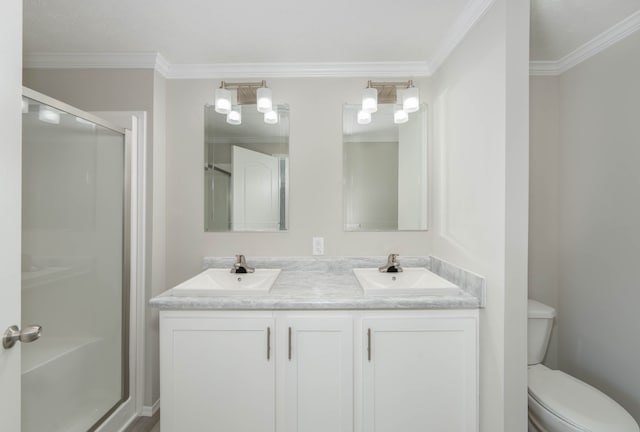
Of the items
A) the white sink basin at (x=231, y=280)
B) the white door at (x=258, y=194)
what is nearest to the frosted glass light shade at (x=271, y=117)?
the white door at (x=258, y=194)

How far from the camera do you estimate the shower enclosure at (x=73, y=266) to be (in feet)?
4.39

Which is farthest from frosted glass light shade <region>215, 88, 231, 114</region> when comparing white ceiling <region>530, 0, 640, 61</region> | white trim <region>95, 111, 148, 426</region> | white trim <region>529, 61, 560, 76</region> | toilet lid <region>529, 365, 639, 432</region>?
toilet lid <region>529, 365, 639, 432</region>

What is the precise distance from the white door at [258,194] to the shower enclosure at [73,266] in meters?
0.67

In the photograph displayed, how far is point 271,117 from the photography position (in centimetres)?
206

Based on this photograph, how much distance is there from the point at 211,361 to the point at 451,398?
1169mm

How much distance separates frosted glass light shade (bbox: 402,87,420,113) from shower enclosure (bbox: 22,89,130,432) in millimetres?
1821

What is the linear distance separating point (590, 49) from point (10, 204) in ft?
9.26

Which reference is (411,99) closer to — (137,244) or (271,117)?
(271,117)

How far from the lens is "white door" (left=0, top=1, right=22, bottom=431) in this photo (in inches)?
32.4

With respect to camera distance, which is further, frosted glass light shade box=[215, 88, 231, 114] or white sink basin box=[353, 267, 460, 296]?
frosted glass light shade box=[215, 88, 231, 114]

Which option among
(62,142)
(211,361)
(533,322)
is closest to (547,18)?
(533,322)

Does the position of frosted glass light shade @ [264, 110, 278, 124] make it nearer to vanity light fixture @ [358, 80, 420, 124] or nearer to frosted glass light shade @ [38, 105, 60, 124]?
vanity light fixture @ [358, 80, 420, 124]

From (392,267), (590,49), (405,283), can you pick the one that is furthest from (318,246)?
(590,49)

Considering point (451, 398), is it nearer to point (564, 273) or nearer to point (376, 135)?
point (564, 273)
